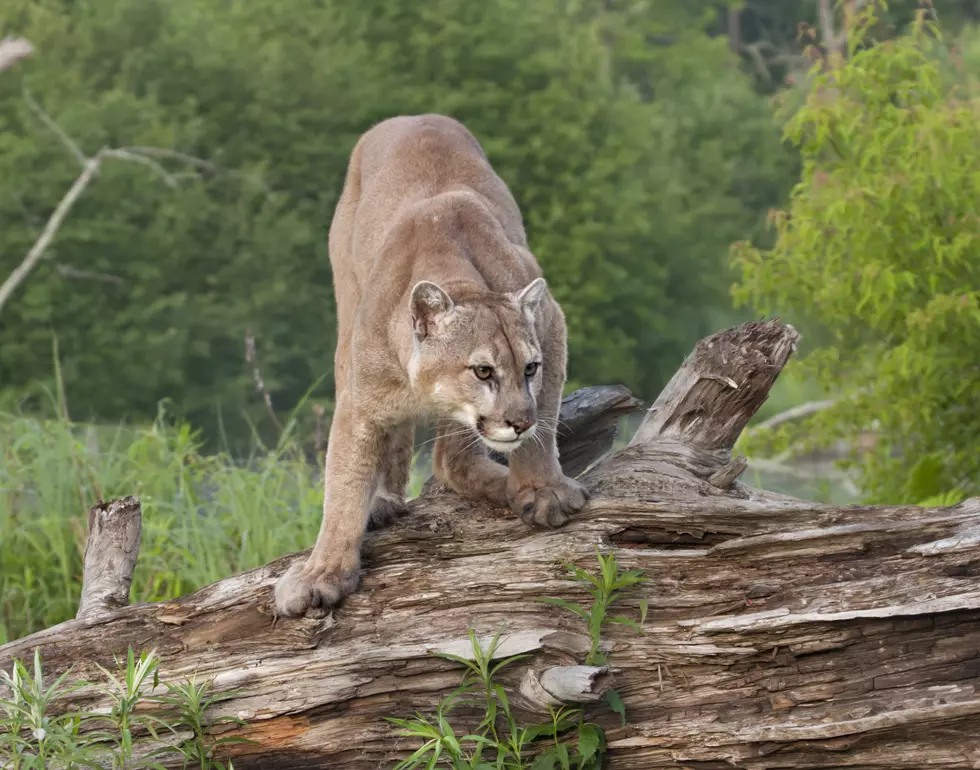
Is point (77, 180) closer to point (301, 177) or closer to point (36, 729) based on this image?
point (301, 177)

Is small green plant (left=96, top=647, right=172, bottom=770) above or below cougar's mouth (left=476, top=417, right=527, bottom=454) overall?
below

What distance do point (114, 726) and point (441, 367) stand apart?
1.57 m

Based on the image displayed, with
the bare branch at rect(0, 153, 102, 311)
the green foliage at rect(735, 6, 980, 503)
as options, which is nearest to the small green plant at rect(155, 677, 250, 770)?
the green foliage at rect(735, 6, 980, 503)

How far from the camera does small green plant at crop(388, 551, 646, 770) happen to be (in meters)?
3.64

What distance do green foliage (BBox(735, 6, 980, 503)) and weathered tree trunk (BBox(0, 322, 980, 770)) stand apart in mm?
3760

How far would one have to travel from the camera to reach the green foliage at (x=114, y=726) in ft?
12.5

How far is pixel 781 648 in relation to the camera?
364 centimetres

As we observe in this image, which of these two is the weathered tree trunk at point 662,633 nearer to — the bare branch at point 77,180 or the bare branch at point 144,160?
the bare branch at point 77,180

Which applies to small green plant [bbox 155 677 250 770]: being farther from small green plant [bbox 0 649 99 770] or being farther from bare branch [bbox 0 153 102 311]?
bare branch [bbox 0 153 102 311]

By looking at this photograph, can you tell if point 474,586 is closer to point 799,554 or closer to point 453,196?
point 799,554

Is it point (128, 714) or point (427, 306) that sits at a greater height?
point (427, 306)

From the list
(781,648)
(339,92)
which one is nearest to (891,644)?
(781,648)

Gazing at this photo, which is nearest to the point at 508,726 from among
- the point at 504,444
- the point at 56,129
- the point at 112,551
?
the point at 504,444

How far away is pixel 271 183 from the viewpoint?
1906 cm
